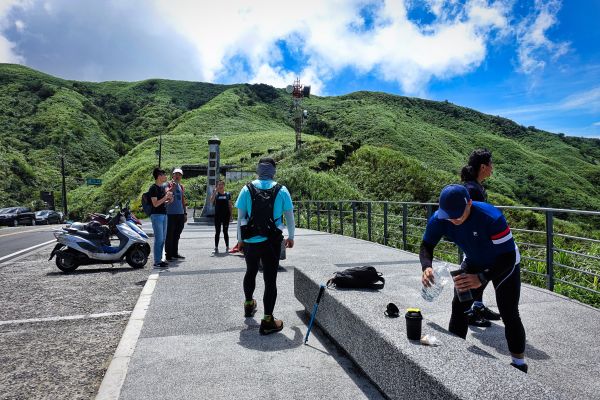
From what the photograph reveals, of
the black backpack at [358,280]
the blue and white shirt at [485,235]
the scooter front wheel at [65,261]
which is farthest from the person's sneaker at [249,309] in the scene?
the scooter front wheel at [65,261]

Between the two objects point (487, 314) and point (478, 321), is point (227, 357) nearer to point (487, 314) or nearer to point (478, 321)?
point (478, 321)

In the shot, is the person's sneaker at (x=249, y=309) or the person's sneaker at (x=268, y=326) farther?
the person's sneaker at (x=249, y=309)

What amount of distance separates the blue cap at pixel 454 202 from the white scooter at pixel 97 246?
719cm

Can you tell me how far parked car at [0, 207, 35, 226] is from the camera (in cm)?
3269

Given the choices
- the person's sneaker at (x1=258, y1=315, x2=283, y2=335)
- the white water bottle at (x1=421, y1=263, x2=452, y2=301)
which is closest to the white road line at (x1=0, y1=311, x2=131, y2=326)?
the person's sneaker at (x1=258, y1=315, x2=283, y2=335)

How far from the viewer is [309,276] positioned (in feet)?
14.9

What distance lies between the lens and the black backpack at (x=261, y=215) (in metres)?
4.27

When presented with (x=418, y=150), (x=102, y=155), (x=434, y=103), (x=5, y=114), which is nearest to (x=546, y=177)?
(x=418, y=150)

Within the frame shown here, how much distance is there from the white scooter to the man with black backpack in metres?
4.91

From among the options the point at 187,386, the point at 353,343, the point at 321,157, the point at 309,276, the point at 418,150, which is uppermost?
the point at 418,150

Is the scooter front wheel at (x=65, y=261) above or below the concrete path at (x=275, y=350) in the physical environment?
above

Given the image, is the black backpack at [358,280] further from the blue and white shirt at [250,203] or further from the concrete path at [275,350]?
the blue and white shirt at [250,203]

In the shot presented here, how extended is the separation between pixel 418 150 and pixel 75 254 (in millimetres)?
65302

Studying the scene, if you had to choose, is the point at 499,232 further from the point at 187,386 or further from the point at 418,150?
the point at 418,150
